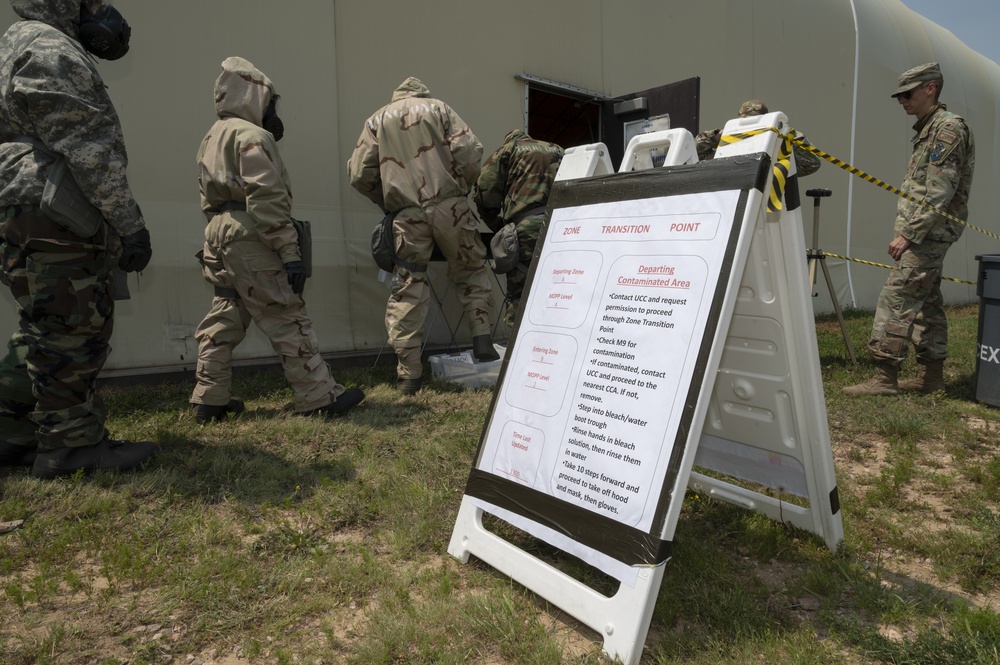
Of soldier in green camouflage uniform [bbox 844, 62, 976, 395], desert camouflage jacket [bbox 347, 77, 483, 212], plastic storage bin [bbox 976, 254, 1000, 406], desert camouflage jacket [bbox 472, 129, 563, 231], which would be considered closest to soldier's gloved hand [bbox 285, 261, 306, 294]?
desert camouflage jacket [bbox 347, 77, 483, 212]

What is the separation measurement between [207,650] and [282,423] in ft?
6.36

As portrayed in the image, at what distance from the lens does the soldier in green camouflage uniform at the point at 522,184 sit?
16.3 feet

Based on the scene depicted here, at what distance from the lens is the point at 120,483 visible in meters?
2.86

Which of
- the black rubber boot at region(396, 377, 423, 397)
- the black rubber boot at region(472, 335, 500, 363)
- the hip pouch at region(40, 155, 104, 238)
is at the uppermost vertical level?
the hip pouch at region(40, 155, 104, 238)

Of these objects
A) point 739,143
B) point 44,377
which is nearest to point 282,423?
point 44,377

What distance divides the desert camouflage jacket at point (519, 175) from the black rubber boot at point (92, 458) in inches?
121

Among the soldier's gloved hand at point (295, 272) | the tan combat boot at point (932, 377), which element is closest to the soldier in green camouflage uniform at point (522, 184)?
the soldier's gloved hand at point (295, 272)

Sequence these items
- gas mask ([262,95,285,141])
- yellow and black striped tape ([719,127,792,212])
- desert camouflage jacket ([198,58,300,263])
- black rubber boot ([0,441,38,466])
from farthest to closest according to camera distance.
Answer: gas mask ([262,95,285,141])
desert camouflage jacket ([198,58,300,263])
black rubber boot ([0,441,38,466])
yellow and black striped tape ([719,127,792,212])

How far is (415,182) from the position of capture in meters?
4.48

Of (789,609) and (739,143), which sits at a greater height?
(739,143)

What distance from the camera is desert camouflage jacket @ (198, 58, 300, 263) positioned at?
360 cm

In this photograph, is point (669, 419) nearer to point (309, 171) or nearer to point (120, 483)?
point (120, 483)

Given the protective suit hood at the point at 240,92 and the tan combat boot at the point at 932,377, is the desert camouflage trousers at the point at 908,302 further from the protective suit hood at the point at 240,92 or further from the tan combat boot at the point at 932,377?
the protective suit hood at the point at 240,92

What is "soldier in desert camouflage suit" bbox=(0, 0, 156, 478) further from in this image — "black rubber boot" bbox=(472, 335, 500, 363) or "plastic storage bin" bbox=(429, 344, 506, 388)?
"black rubber boot" bbox=(472, 335, 500, 363)
